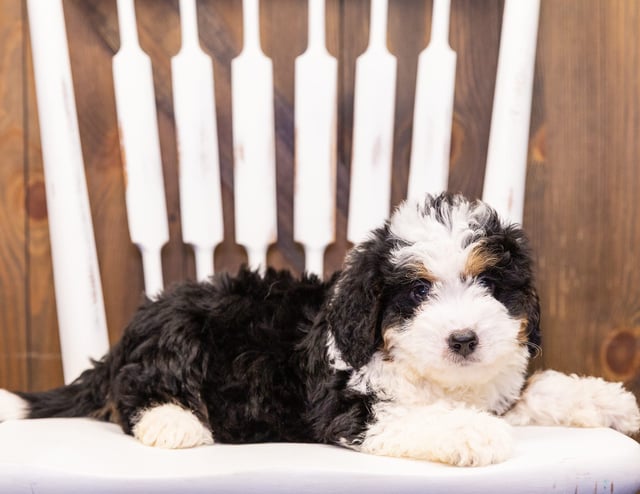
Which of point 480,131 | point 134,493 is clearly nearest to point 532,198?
point 480,131

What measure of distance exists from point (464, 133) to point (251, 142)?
0.56 meters

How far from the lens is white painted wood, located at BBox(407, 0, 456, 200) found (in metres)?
1.81

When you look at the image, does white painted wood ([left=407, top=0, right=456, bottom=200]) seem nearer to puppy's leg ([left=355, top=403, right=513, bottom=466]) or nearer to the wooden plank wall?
the wooden plank wall

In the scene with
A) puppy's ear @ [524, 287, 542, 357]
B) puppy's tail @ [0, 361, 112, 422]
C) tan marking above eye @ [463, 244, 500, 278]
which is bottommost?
puppy's tail @ [0, 361, 112, 422]

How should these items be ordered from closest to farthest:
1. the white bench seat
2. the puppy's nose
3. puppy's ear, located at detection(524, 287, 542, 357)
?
1. the white bench seat
2. the puppy's nose
3. puppy's ear, located at detection(524, 287, 542, 357)

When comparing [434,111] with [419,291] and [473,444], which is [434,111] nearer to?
[419,291]

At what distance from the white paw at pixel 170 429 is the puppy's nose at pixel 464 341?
48 centimetres

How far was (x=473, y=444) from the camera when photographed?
1152 mm

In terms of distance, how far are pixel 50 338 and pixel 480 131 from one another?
128 cm

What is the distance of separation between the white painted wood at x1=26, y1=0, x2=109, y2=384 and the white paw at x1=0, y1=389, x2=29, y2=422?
235 mm

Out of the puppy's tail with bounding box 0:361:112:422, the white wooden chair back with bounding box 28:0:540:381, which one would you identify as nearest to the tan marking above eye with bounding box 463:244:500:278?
the white wooden chair back with bounding box 28:0:540:381

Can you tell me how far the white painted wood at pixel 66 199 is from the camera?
71.6 inches

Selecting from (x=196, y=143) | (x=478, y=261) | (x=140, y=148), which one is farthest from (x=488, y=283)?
(x=140, y=148)

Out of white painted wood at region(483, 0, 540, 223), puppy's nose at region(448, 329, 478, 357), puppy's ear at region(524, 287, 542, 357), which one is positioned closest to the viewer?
puppy's nose at region(448, 329, 478, 357)
